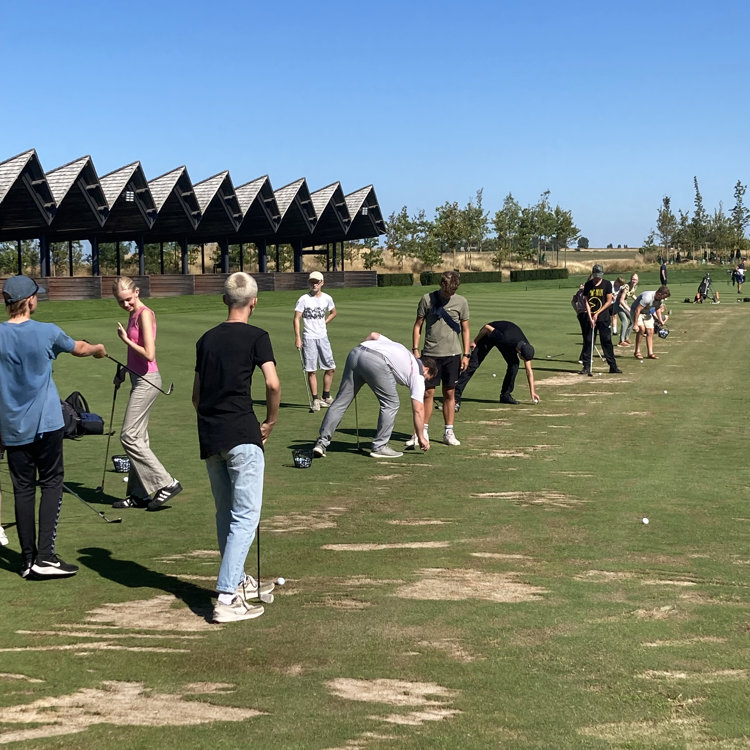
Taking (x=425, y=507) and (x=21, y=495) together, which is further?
(x=425, y=507)

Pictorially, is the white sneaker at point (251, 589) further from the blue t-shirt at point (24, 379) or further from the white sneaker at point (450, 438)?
the white sneaker at point (450, 438)

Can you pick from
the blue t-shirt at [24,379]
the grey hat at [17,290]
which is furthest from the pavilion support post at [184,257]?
the blue t-shirt at [24,379]

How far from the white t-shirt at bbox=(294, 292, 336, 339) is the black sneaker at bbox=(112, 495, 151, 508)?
269 inches

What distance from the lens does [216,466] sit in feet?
21.9

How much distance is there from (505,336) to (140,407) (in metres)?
8.39

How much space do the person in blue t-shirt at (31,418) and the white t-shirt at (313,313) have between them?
879cm

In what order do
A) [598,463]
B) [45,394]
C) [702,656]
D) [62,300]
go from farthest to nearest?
1. [62,300]
2. [598,463]
3. [45,394]
4. [702,656]

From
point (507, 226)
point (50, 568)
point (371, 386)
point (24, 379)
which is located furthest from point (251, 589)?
point (507, 226)

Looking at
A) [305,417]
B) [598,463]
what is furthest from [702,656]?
[305,417]

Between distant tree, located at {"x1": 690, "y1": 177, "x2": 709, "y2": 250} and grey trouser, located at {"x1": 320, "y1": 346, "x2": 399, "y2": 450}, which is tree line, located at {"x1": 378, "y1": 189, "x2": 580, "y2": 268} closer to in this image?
distant tree, located at {"x1": 690, "y1": 177, "x2": 709, "y2": 250}

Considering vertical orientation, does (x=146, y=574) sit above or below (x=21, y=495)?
below

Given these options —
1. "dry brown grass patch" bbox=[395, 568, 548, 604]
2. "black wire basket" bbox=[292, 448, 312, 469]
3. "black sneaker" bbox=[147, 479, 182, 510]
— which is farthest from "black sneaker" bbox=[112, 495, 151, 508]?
"dry brown grass patch" bbox=[395, 568, 548, 604]

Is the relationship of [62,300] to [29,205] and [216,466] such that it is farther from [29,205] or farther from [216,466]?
[216,466]

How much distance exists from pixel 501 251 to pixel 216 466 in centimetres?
10252
